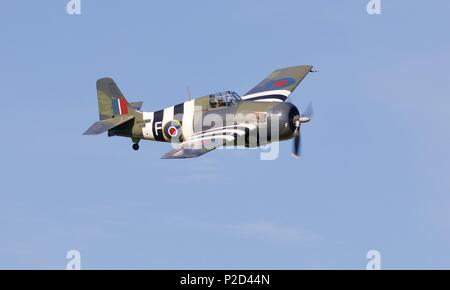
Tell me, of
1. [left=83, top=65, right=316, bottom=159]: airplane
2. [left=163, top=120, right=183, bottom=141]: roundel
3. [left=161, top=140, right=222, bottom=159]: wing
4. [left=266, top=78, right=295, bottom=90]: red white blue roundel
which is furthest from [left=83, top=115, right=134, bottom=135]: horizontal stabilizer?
[left=266, top=78, right=295, bottom=90]: red white blue roundel

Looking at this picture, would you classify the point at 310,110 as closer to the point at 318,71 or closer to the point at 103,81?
the point at 318,71

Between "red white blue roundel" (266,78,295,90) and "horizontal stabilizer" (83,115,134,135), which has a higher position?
"red white blue roundel" (266,78,295,90)

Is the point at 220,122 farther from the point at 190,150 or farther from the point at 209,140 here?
the point at 190,150

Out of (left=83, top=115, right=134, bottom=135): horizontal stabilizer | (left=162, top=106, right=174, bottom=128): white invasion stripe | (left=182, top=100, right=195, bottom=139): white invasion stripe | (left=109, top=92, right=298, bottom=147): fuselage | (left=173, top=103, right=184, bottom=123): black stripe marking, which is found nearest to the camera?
(left=109, top=92, right=298, bottom=147): fuselage

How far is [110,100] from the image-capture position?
4847 centimetres

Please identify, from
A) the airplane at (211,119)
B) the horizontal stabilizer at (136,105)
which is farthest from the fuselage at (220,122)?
the horizontal stabilizer at (136,105)

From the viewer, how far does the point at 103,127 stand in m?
46.8

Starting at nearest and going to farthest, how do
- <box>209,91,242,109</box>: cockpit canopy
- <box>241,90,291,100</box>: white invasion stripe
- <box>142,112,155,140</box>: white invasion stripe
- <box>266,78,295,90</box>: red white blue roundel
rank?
<box>209,91,242,109</box>: cockpit canopy < <box>142,112,155,140</box>: white invasion stripe < <box>241,90,291,100</box>: white invasion stripe < <box>266,78,295,90</box>: red white blue roundel

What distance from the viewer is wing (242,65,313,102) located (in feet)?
158

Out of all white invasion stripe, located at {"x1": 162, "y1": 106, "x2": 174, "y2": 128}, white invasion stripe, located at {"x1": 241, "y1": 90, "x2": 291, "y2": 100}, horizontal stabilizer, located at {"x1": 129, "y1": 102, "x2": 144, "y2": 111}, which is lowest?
white invasion stripe, located at {"x1": 162, "y1": 106, "x2": 174, "y2": 128}

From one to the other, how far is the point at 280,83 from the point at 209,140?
28.0 feet

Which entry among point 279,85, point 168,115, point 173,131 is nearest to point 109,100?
point 168,115

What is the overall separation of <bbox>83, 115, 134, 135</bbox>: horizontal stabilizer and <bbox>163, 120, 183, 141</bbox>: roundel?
218 cm

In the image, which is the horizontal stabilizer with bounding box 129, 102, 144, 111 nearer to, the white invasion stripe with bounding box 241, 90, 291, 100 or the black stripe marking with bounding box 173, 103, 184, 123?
the black stripe marking with bounding box 173, 103, 184, 123
